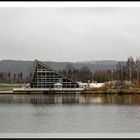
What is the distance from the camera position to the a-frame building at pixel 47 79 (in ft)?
153

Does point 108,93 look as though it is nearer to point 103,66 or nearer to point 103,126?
point 103,126

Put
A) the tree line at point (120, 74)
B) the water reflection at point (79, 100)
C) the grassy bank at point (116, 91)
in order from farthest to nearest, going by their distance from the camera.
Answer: the tree line at point (120, 74), the grassy bank at point (116, 91), the water reflection at point (79, 100)

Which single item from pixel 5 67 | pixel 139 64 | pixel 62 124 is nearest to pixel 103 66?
pixel 5 67

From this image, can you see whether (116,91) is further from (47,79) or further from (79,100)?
(47,79)

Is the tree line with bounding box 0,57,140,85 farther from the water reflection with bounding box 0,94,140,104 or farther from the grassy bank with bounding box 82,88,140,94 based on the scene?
the water reflection with bounding box 0,94,140,104

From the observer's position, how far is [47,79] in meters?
47.9

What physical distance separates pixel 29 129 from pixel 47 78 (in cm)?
3710

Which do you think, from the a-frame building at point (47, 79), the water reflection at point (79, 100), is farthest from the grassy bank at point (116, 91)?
the water reflection at point (79, 100)

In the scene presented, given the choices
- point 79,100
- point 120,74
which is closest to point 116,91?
point 120,74

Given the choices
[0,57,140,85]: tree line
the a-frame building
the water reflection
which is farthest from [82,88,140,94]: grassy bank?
the water reflection

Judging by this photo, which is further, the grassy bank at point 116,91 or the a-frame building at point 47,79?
the a-frame building at point 47,79

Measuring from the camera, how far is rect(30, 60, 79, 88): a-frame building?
4672cm

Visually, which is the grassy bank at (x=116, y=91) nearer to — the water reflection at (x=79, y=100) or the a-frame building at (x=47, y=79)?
the a-frame building at (x=47, y=79)

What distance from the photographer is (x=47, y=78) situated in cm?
4809
